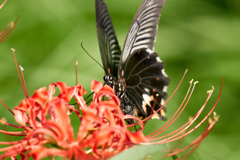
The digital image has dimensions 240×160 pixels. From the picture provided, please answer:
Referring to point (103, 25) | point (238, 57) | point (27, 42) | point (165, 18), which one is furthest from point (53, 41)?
point (238, 57)

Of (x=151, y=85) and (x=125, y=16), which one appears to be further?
(x=125, y=16)

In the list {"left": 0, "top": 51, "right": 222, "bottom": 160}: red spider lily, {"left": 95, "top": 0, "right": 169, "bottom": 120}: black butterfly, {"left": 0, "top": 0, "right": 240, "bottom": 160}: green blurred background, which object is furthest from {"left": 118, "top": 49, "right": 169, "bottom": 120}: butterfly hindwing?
{"left": 0, "top": 0, "right": 240, "bottom": 160}: green blurred background

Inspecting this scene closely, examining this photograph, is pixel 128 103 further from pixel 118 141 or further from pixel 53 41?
pixel 53 41

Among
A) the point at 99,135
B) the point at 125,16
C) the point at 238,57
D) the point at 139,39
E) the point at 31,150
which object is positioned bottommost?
the point at 31,150

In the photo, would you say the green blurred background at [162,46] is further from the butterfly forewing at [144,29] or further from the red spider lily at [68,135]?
the red spider lily at [68,135]

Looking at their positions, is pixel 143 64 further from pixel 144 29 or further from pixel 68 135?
pixel 68 135
